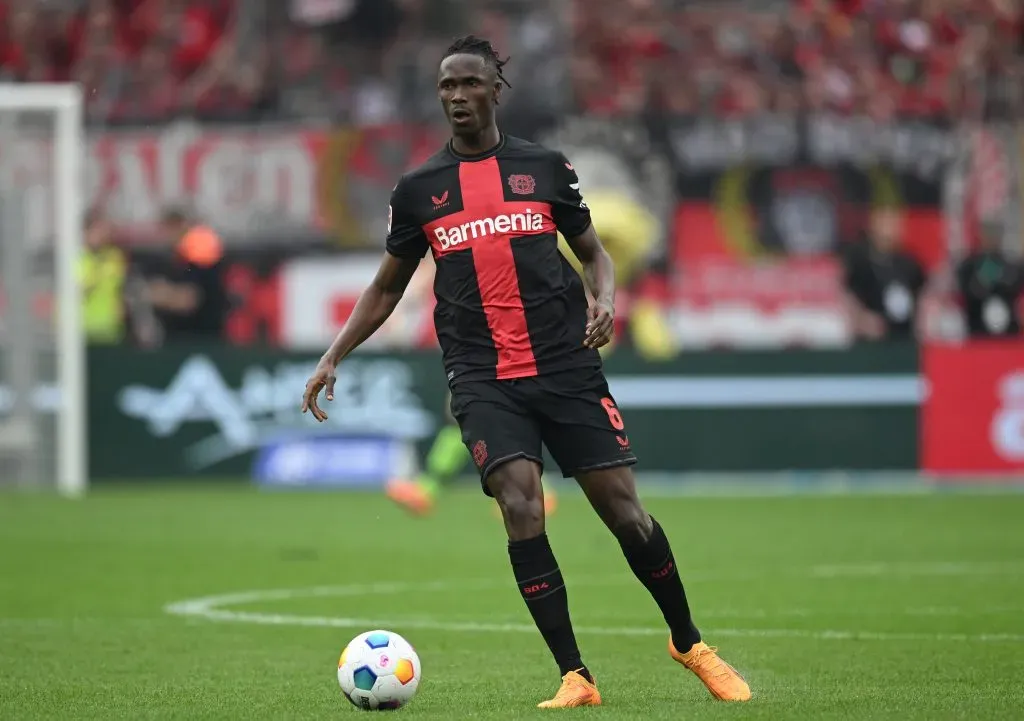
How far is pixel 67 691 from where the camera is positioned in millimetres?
6746

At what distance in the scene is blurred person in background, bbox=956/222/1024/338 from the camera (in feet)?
61.7

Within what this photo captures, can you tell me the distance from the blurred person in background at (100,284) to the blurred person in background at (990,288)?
Result: 8.90 metres

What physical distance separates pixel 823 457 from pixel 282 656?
1100 centimetres

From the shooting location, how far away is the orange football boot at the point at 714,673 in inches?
253

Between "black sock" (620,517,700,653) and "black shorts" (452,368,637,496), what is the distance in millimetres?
314

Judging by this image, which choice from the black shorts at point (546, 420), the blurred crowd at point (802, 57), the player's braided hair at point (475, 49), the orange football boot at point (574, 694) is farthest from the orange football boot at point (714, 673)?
the blurred crowd at point (802, 57)

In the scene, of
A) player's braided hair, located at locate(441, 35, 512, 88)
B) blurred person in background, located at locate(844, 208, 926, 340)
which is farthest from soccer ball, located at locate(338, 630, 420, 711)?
blurred person in background, located at locate(844, 208, 926, 340)

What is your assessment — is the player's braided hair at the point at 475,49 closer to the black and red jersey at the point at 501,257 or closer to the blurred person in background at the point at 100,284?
the black and red jersey at the point at 501,257

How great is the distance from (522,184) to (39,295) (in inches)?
454

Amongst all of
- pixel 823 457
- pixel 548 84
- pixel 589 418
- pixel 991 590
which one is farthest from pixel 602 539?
pixel 548 84

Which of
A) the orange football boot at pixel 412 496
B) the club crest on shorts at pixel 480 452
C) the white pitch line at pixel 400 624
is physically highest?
the club crest on shorts at pixel 480 452

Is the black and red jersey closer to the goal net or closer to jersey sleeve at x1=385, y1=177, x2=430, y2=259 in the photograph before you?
jersey sleeve at x1=385, y1=177, x2=430, y2=259

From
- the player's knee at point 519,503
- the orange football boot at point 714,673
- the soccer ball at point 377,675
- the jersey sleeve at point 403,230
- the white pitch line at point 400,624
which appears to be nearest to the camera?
the soccer ball at point 377,675

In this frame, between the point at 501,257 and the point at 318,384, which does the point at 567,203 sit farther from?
the point at 318,384
